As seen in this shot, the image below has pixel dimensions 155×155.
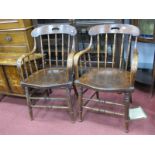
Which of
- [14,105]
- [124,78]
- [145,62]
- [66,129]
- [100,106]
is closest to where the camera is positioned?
[124,78]

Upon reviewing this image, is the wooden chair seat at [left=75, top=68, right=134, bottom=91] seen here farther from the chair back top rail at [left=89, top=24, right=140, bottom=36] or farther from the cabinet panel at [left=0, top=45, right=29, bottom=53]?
the cabinet panel at [left=0, top=45, right=29, bottom=53]

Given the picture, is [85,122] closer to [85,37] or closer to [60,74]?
[60,74]

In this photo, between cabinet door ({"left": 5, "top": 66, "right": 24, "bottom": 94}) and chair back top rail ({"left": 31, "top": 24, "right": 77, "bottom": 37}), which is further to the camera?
cabinet door ({"left": 5, "top": 66, "right": 24, "bottom": 94})

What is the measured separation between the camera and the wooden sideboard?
2163 mm

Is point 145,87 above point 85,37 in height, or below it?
below

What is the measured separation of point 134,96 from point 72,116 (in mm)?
828

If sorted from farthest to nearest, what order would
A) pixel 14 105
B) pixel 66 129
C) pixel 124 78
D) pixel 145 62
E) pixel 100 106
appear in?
pixel 145 62 < pixel 14 105 < pixel 100 106 < pixel 66 129 < pixel 124 78

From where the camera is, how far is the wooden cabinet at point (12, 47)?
2162mm

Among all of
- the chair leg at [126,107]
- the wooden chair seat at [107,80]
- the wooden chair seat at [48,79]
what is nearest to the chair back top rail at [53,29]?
the wooden chair seat at [48,79]

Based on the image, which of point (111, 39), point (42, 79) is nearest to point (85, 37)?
point (111, 39)

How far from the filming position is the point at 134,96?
2314 mm

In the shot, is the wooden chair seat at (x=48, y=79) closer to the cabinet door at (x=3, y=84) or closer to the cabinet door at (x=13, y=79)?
the cabinet door at (x=13, y=79)

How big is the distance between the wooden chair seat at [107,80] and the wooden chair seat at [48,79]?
0.17 metres

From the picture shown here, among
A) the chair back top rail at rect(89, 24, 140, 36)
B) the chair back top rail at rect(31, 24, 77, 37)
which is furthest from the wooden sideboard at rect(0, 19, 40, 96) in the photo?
the chair back top rail at rect(89, 24, 140, 36)
